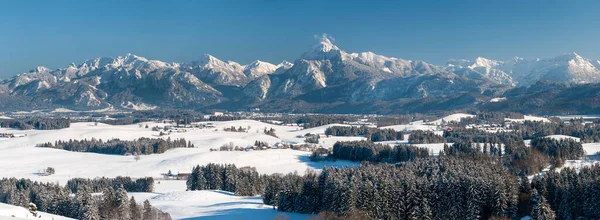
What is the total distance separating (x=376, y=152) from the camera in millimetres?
143000

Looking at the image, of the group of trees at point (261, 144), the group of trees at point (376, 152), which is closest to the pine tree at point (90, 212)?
the group of trees at point (376, 152)

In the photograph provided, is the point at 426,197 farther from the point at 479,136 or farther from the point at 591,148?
the point at 479,136

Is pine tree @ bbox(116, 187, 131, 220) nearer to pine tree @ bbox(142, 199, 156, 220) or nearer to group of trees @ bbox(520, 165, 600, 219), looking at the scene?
pine tree @ bbox(142, 199, 156, 220)

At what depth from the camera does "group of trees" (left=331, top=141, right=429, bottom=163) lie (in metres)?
136

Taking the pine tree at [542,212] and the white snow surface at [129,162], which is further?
the white snow surface at [129,162]

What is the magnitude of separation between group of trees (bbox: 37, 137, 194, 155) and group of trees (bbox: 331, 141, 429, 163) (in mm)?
57021

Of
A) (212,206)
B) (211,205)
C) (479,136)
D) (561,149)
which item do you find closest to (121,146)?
(211,205)

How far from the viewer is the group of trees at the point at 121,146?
17300cm

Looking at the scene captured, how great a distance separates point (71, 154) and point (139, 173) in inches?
1766

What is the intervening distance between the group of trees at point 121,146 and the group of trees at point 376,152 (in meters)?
57.0

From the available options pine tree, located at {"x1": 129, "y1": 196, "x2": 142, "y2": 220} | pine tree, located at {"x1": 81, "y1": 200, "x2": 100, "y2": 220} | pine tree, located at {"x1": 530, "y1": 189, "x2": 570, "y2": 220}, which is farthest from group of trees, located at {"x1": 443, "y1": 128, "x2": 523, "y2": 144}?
pine tree, located at {"x1": 81, "y1": 200, "x2": 100, "y2": 220}

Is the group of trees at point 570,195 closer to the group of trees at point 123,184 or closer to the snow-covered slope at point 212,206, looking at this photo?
the snow-covered slope at point 212,206

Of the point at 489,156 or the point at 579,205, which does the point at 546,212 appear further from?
the point at 489,156

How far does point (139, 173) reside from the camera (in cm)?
13288
